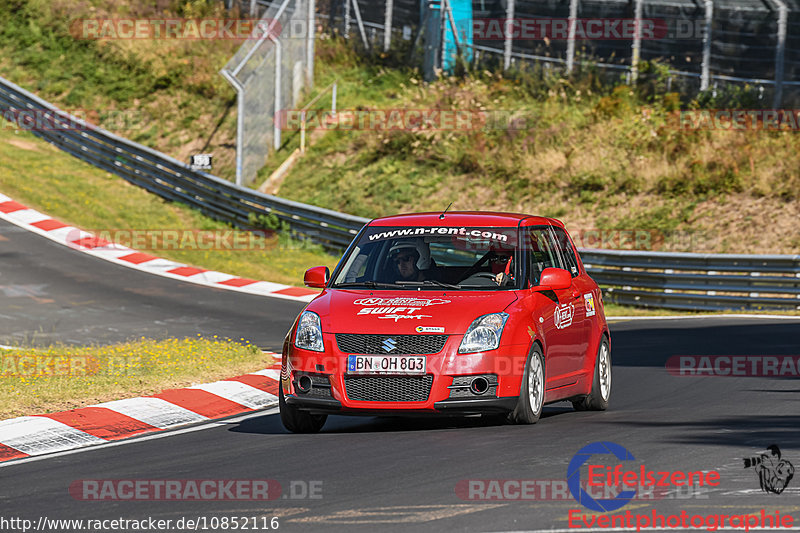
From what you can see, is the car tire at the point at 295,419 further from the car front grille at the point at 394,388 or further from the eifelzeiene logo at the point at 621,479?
the eifelzeiene logo at the point at 621,479

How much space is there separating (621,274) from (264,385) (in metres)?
12.0

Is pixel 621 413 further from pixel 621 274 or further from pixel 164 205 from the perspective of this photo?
pixel 164 205

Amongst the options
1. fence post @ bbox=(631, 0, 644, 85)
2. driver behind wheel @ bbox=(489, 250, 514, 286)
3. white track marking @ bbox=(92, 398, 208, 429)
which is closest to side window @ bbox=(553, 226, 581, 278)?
driver behind wheel @ bbox=(489, 250, 514, 286)

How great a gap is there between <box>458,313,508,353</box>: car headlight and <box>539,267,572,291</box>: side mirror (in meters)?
0.75

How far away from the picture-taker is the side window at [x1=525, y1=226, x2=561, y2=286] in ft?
32.3

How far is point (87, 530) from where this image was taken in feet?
20.1

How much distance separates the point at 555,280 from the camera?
9.42 m

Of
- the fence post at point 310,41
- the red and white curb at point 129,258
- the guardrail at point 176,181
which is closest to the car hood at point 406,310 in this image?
the red and white curb at point 129,258

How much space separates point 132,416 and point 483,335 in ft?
11.2

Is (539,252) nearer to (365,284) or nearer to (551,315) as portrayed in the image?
(551,315)

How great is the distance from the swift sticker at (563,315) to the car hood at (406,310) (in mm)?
553

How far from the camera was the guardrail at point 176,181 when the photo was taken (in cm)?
2784

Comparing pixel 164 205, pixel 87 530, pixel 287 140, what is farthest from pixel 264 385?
pixel 287 140

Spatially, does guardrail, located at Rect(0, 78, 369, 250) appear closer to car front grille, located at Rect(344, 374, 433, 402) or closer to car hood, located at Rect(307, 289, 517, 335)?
car hood, located at Rect(307, 289, 517, 335)
